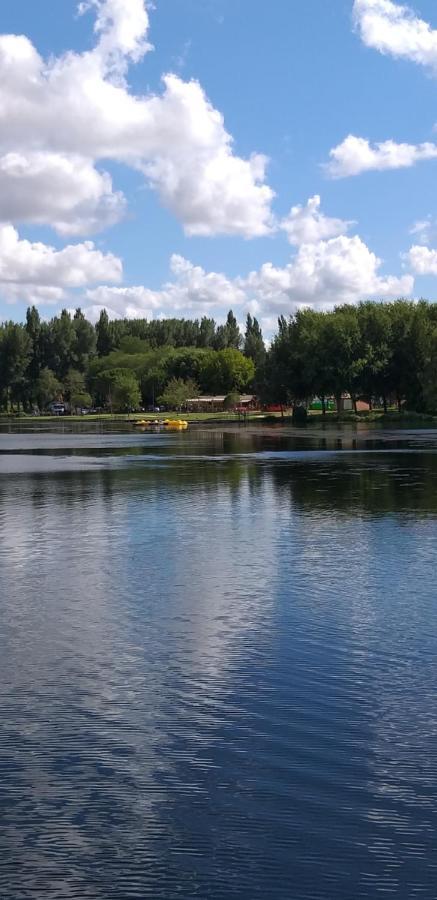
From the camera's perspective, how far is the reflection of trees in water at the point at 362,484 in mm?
37719

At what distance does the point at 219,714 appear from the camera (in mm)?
13234

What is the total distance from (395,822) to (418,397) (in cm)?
13675

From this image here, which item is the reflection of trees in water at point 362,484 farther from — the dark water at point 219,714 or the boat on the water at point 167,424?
the boat on the water at point 167,424

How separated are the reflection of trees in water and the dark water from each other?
6.52 m

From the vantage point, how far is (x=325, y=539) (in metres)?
29.2

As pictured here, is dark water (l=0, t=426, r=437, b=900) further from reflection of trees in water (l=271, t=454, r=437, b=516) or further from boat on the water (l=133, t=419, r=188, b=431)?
boat on the water (l=133, t=419, r=188, b=431)

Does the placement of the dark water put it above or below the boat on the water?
below

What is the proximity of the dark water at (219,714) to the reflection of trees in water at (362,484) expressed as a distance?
6516mm

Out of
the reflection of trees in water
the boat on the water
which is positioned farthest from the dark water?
the boat on the water

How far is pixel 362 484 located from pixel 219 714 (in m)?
34.8

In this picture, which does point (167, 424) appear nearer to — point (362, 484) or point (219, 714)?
point (362, 484)

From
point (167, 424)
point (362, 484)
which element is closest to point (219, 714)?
point (362, 484)

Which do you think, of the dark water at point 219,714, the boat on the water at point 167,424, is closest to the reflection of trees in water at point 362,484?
the dark water at point 219,714

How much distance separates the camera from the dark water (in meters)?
9.23
